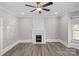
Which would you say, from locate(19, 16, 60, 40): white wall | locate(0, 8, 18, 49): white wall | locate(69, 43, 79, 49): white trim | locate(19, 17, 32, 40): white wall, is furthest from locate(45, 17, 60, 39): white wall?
locate(0, 8, 18, 49): white wall

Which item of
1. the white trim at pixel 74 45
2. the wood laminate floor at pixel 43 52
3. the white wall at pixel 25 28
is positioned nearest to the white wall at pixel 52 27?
the white wall at pixel 25 28

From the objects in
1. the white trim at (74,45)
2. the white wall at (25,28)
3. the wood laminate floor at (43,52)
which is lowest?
the wood laminate floor at (43,52)

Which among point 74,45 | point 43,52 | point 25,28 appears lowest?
point 43,52

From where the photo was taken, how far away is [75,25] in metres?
5.99

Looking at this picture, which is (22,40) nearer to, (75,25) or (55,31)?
(55,31)

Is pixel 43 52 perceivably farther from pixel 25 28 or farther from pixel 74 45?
pixel 25 28

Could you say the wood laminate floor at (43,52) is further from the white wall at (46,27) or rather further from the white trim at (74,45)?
the white wall at (46,27)

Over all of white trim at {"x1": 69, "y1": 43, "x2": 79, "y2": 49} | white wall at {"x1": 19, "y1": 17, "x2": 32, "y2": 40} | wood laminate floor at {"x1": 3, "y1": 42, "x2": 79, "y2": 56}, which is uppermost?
white wall at {"x1": 19, "y1": 17, "x2": 32, "y2": 40}

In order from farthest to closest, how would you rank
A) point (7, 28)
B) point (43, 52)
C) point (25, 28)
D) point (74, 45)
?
point (25, 28) < point (74, 45) < point (7, 28) < point (43, 52)

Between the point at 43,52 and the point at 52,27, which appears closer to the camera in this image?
the point at 43,52

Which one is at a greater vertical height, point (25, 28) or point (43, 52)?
point (25, 28)

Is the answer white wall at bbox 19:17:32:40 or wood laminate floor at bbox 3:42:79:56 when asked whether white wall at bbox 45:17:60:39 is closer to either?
white wall at bbox 19:17:32:40

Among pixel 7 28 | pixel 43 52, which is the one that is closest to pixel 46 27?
pixel 43 52

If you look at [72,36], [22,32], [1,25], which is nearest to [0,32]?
[1,25]
